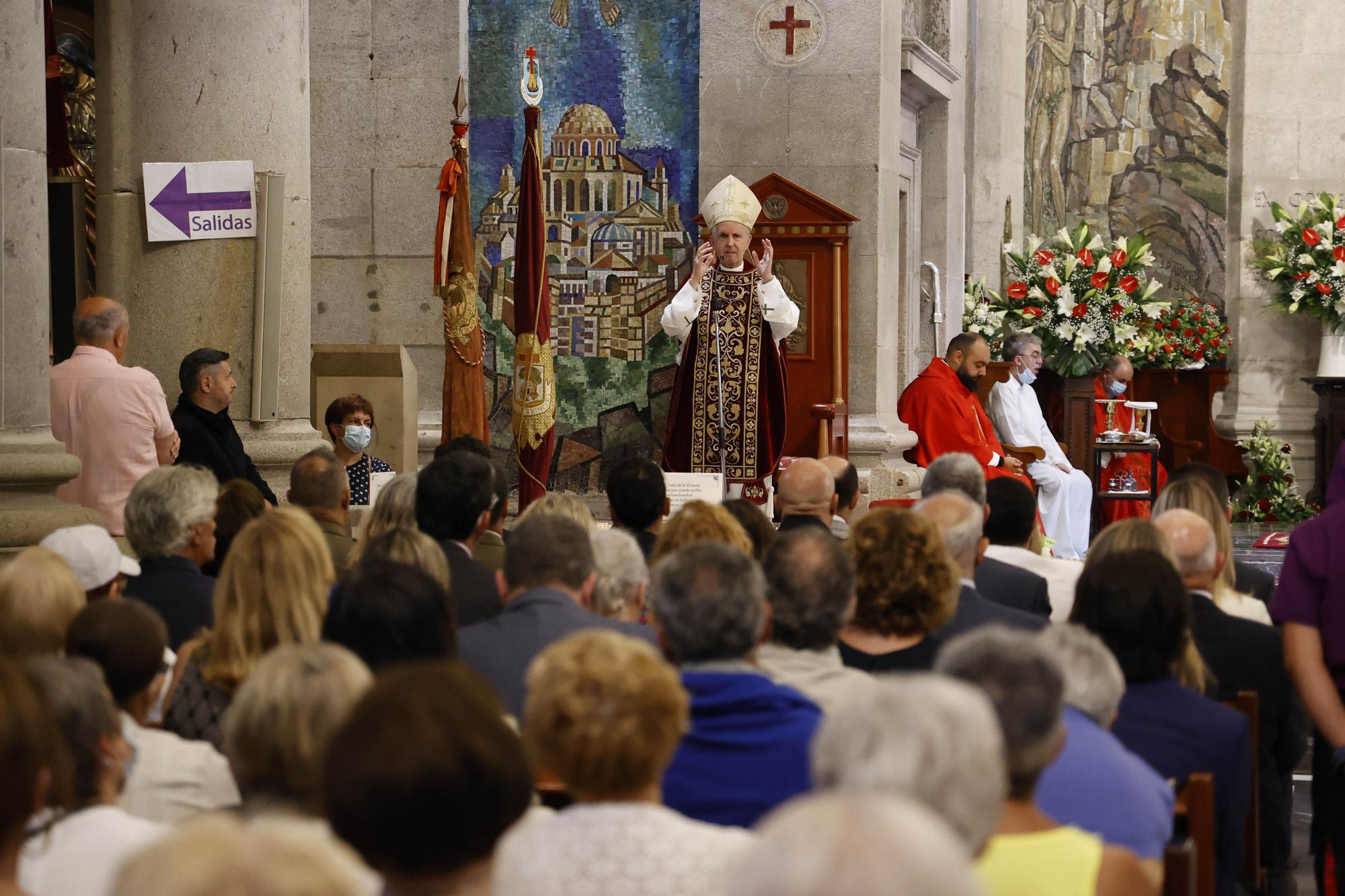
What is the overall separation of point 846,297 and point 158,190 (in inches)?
169

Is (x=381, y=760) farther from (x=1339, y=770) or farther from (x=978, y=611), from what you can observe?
(x=1339, y=770)

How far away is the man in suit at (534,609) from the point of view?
3.60 m

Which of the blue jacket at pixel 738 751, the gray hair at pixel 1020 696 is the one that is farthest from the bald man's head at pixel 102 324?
the gray hair at pixel 1020 696

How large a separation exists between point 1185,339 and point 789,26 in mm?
6189

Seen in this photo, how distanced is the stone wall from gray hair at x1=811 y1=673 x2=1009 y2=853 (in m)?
7.99

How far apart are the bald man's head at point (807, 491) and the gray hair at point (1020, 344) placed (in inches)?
272

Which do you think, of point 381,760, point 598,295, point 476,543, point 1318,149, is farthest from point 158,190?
point 1318,149

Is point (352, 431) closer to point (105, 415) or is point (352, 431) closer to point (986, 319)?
point (105, 415)

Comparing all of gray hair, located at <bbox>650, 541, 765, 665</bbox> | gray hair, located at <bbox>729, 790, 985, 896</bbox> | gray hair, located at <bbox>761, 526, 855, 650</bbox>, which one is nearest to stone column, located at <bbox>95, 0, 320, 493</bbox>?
gray hair, located at <bbox>761, 526, 855, 650</bbox>

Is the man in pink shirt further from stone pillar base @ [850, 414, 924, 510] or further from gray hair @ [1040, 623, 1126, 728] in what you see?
stone pillar base @ [850, 414, 924, 510]

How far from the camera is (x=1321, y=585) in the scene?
4.16 m

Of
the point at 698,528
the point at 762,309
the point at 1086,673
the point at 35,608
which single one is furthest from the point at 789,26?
the point at 1086,673

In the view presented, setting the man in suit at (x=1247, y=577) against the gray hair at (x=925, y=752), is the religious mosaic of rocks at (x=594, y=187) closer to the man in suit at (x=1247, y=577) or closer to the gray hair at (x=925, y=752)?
the man in suit at (x=1247, y=577)

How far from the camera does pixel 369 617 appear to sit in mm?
3111
